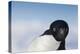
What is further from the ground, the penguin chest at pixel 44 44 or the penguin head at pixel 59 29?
the penguin head at pixel 59 29

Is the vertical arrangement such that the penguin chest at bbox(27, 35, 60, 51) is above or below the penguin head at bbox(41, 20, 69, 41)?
below

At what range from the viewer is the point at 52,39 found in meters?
1.62

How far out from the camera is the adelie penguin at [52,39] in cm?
156

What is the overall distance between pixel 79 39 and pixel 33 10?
0.61 metres

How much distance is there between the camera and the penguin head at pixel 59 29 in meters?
1.63

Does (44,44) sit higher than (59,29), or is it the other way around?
(59,29)

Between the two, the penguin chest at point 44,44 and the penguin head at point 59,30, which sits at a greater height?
the penguin head at point 59,30

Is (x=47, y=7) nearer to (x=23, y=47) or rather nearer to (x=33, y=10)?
(x=33, y=10)

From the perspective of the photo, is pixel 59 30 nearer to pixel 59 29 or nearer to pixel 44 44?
pixel 59 29

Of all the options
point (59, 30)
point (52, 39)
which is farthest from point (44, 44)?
point (59, 30)

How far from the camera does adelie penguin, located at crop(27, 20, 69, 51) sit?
5.13 feet

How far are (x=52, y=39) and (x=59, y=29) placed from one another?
14 cm

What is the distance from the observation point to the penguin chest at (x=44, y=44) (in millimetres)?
1551

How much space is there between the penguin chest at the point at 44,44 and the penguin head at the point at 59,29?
0.05 metres
